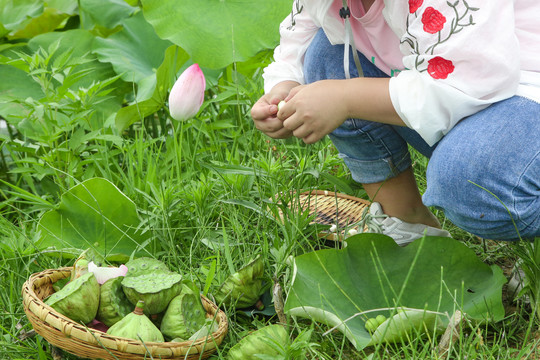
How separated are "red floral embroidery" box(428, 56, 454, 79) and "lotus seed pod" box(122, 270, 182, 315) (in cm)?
45

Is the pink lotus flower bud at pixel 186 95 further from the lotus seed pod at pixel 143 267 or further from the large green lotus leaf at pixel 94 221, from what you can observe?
the lotus seed pod at pixel 143 267

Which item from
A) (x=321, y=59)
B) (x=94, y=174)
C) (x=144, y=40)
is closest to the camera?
(x=321, y=59)

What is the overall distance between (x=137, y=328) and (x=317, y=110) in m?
0.40

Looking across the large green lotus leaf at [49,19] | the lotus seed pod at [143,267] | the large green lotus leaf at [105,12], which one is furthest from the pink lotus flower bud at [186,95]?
the large green lotus leaf at [49,19]

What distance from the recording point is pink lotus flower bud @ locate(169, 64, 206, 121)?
3.88 ft

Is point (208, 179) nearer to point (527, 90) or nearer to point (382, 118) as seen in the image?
point (382, 118)

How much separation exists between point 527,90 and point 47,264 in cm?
84

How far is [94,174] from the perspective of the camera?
1.46 m

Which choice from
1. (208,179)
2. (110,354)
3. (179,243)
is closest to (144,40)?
(208,179)

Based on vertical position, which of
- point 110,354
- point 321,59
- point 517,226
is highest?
point 321,59

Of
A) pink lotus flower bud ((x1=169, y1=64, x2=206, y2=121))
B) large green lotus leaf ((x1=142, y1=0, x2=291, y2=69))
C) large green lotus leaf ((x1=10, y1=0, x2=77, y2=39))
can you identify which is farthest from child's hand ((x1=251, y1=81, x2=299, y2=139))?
large green lotus leaf ((x1=10, y1=0, x2=77, y2=39))

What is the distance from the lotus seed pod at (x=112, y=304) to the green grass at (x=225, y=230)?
0.08m

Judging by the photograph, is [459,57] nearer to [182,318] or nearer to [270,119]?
[270,119]

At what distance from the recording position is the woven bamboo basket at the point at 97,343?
2.69ft
